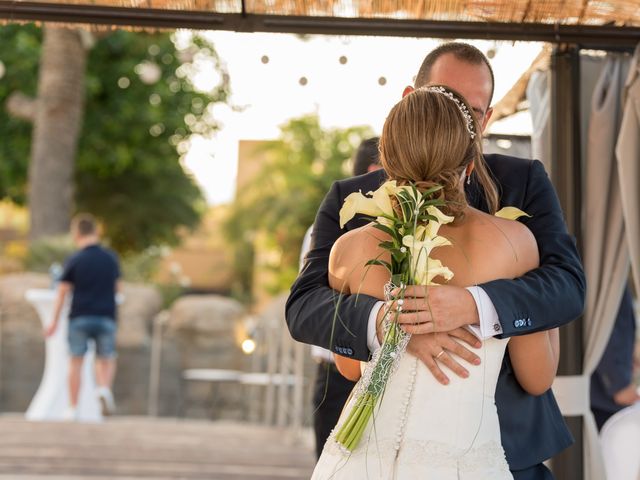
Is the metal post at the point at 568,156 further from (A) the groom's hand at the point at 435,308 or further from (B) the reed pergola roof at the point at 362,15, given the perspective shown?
(A) the groom's hand at the point at 435,308

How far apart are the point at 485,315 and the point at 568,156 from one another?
7.07 ft

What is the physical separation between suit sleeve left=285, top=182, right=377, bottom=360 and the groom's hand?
12 cm

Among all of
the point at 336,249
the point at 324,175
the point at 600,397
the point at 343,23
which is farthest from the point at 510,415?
the point at 324,175

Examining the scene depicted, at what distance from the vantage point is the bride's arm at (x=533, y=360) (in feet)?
8.03

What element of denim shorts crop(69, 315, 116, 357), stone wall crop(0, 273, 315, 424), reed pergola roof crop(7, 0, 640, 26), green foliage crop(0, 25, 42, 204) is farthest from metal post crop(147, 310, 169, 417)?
reed pergola roof crop(7, 0, 640, 26)

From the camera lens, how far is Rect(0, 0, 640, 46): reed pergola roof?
3967mm

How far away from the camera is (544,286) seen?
7.83ft

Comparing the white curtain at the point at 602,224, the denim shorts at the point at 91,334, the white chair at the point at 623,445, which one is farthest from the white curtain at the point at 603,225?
the denim shorts at the point at 91,334

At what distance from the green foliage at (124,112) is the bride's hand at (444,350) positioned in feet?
63.8

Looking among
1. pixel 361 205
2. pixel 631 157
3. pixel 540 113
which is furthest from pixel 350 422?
pixel 540 113

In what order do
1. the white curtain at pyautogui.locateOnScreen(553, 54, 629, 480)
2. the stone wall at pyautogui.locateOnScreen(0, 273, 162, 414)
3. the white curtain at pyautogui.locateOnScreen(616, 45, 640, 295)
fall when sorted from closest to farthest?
the white curtain at pyautogui.locateOnScreen(616, 45, 640, 295) < the white curtain at pyautogui.locateOnScreen(553, 54, 629, 480) < the stone wall at pyautogui.locateOnScreen(0, 273, 162, 414)

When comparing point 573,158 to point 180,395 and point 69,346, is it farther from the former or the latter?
point 180,395

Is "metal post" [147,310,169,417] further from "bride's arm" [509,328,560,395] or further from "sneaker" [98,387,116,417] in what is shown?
"bride's arm" [509,328,560,395]

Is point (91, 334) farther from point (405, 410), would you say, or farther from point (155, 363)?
point (405, 410)
